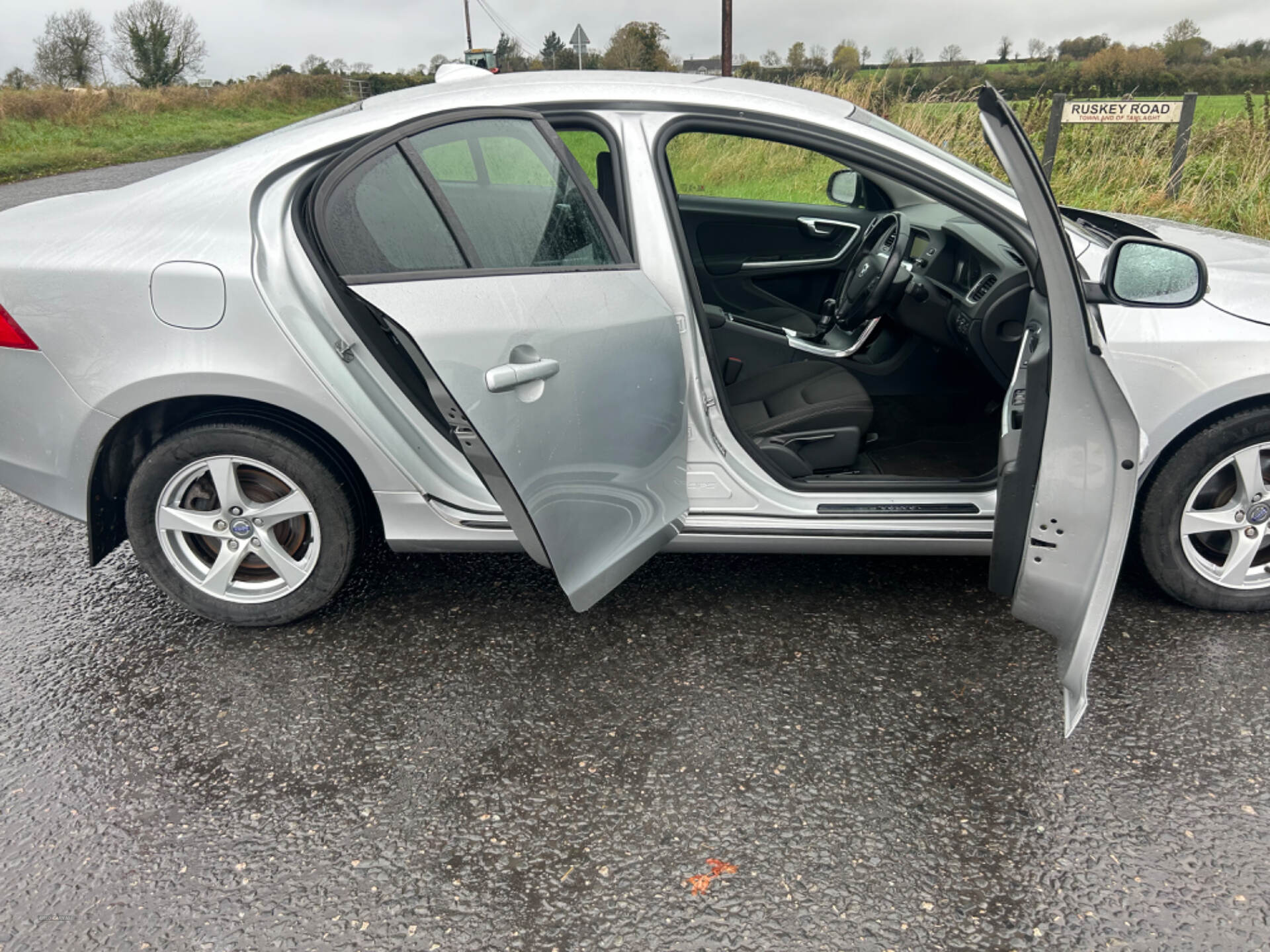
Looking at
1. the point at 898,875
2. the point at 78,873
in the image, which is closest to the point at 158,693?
the point at 78,873

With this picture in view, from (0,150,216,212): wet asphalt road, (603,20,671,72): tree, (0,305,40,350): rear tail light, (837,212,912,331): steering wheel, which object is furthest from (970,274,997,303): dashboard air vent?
(603,20,671,72): tree

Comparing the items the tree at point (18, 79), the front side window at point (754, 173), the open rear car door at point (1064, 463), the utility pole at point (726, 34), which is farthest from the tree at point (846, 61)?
the tree at point (18, 79)

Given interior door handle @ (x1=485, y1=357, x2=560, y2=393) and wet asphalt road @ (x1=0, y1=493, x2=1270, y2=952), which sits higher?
interior door handle @ (x1=485, y1=357, x2=560, y2=393)

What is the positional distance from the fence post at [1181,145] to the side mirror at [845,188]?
4990 millimetres

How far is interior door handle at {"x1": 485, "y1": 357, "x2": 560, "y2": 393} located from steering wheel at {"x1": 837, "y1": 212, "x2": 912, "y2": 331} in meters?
1.70

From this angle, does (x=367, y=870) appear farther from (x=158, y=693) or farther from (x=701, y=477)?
(x=701, y=477)

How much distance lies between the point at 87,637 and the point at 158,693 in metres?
0.46

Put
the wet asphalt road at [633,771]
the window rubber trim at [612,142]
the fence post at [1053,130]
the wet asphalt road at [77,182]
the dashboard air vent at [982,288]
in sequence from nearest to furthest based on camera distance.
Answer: the wet asphalt road at [633,771], the window rubber trim at [612,142], the dashboard air vent at [982,288], the fence post at [1053,130], the wet asphalt road at [77,182]

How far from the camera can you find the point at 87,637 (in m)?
2.96

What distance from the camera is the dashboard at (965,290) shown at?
3080 mm

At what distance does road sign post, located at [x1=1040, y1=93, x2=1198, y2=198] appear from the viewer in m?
7.98

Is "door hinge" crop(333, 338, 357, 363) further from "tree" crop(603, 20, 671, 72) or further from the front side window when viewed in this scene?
"tree" crop(603, 20, 671, 72)

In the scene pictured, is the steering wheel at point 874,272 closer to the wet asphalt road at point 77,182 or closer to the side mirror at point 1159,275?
the side mirror at point 1159,275

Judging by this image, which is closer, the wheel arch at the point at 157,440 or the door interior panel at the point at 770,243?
the wheel arch at the point at 157,440
